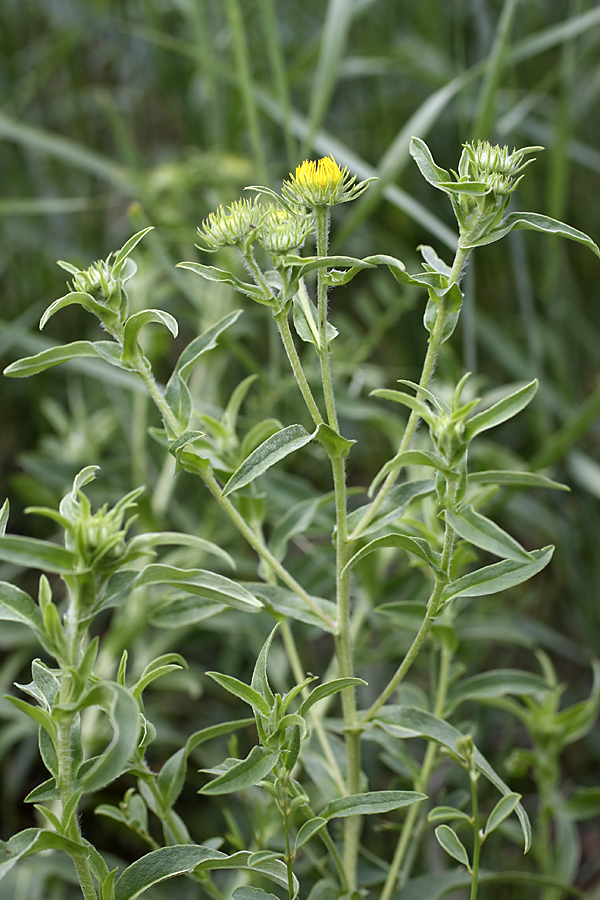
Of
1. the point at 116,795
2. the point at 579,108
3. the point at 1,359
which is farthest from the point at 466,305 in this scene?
the point at 1,359

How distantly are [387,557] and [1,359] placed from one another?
1109 millimetres

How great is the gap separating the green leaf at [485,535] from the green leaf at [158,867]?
0.28m

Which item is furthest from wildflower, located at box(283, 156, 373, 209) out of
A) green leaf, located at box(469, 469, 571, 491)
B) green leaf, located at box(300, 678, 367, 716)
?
green leaf, located at box(300, 678, 367, 716)

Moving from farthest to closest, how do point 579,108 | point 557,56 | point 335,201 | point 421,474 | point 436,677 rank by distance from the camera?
point 557,56 → point 579,108 → point 421,474 → point 436,677 → point 335,201

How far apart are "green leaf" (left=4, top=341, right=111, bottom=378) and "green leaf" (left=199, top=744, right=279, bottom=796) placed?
313mm

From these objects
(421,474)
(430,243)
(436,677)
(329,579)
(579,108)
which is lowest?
(436,677)

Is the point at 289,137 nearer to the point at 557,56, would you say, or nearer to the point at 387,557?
the point at 387,557

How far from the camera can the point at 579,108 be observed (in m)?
1.75

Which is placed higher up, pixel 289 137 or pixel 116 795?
pixel 289 137

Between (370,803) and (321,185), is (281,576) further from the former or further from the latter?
(321,185)

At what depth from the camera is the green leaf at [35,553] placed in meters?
0.49

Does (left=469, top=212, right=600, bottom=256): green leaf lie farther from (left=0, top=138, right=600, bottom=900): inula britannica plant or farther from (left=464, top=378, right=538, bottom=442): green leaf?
(left=464, top=378, right=538, bottom=442): green leaf

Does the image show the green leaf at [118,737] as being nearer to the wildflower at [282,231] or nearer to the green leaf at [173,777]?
the green leaf at [173,777]

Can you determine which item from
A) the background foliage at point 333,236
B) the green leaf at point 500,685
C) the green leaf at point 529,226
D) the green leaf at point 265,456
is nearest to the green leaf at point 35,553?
the green leaf at point 265,456
